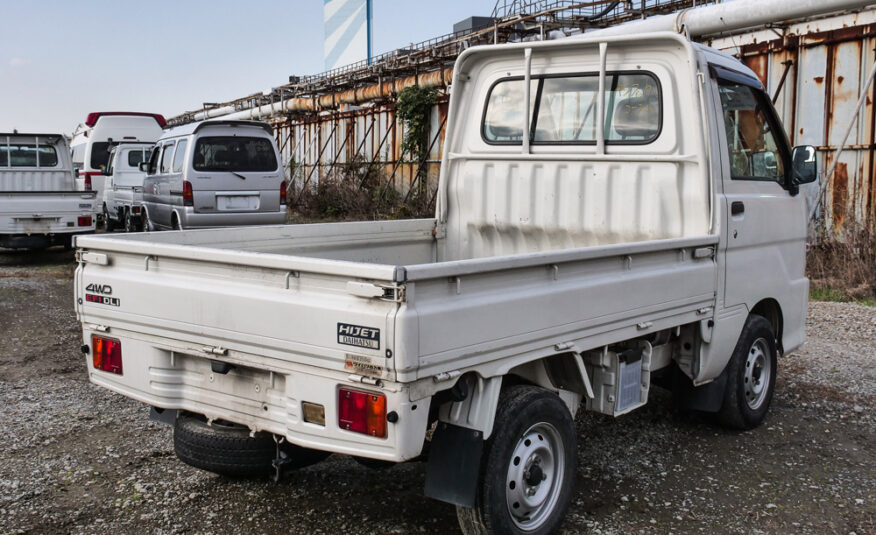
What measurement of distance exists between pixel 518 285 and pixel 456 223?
8.13 feet

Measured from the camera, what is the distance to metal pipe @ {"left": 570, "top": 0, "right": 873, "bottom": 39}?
11344 mm

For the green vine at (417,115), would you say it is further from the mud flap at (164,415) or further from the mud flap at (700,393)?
the mud flap at (164,415)

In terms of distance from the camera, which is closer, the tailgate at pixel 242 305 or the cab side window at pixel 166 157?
the tailgate at pixel 242 305

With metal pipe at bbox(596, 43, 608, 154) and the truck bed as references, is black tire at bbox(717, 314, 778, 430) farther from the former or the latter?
metal pipe at bbox(596, 43, 608, 154)

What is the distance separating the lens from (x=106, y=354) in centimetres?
406

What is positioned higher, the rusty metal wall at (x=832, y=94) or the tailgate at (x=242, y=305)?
the rusty metal wall at (x=832, y=94)

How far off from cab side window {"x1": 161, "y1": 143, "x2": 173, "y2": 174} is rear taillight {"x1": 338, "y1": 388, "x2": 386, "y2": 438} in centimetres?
1141

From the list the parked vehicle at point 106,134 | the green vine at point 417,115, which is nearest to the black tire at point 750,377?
the green vine at point 417,115

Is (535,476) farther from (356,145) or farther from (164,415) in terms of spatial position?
(356,145)

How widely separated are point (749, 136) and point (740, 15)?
317 inches

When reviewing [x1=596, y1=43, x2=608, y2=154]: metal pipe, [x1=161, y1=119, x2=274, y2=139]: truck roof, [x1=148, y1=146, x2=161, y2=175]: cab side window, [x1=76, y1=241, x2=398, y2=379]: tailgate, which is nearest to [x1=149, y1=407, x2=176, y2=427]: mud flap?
[x1=76, y1=241, x2=398, y2=379]: tailgate

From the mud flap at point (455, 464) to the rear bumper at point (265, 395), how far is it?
0.92ft

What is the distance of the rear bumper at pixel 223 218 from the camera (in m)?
12.7

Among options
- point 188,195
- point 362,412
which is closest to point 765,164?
point 362,412
